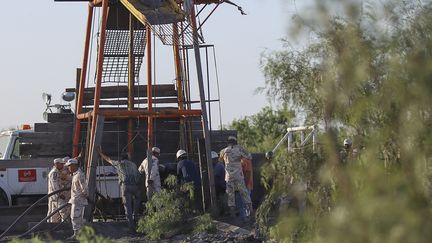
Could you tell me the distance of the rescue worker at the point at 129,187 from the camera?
67.3 ft

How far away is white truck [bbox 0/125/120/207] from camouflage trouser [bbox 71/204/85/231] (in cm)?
238

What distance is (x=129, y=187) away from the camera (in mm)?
20625

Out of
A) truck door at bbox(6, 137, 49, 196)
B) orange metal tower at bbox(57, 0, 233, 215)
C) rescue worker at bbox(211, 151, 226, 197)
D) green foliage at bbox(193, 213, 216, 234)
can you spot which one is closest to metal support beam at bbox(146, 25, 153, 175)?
orange metal tower at bbox(57, 0, 233, 215)

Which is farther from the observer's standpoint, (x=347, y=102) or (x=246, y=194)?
(x=246, y=194)

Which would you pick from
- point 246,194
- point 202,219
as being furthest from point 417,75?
point 246,194

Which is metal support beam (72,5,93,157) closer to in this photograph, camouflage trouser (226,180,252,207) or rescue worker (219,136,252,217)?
rescue worker (219,136,252,217)

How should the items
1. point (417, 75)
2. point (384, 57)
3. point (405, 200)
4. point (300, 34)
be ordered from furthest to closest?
point (300, 34), point (384, 57), point (417, 75), point (405, 200)

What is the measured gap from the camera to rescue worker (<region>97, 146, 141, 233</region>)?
2050 centimetres

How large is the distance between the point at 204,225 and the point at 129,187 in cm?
212

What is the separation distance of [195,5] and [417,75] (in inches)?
625

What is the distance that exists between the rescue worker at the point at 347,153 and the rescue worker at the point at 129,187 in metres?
Result: 12.4

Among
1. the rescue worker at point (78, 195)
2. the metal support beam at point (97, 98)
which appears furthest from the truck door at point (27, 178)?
the rescue worker at point (78, 195)

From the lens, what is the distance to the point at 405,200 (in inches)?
245

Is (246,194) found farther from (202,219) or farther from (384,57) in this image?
(384,57)
